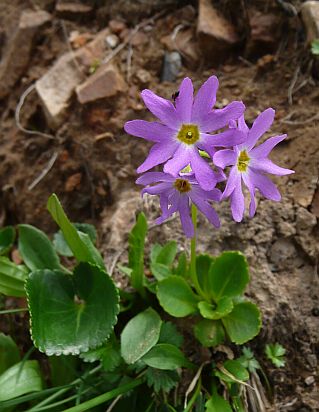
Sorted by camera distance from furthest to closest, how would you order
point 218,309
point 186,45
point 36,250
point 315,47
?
point 186,45
point 315,47
point 36,250
point 218,309

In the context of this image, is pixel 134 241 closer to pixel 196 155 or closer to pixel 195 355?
pixel 195 355

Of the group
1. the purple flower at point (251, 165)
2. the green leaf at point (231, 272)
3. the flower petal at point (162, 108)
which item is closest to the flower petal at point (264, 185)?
the purple flower at point (251, 165)

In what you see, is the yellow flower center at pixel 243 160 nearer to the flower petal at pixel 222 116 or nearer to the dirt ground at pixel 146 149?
the flower petal at pixel 222 116

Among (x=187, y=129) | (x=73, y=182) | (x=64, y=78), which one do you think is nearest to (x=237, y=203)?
(x=187, y=129)

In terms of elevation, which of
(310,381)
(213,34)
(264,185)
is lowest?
(310,381)

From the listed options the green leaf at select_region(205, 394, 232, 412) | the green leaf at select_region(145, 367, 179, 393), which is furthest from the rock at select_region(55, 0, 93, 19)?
the green leaf at select_region(205, 394, 232, 412)

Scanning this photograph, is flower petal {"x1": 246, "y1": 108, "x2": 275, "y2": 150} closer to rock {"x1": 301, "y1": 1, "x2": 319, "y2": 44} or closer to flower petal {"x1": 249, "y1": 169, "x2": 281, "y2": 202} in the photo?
flower petal {"x1": 249, "y1": 169, "x2": 281, "y2": 202}

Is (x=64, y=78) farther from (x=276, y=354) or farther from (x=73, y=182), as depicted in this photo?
(x=276, y=354)
